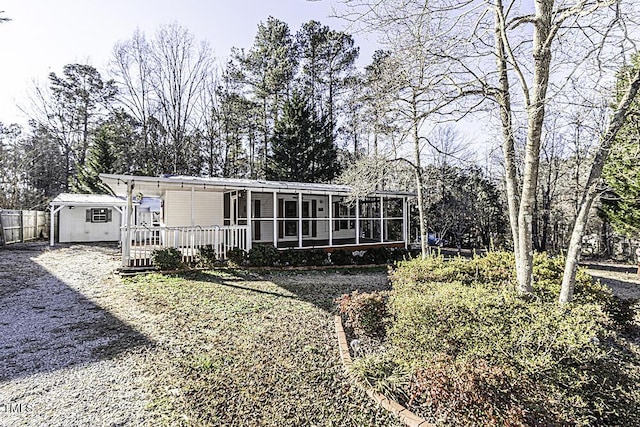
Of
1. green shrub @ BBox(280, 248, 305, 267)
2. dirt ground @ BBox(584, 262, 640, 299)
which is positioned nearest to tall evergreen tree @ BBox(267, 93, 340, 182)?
green shrub @ BBox(280, 248, 305, 267)

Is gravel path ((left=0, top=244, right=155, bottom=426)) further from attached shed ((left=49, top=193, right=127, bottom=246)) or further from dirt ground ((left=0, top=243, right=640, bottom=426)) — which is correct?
attached shed ((left=49, top=193, right=127, bottom=246))

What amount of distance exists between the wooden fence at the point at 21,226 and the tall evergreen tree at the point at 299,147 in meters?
14.5

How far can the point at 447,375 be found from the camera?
2.71 metres

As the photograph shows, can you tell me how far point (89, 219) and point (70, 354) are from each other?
18497mm

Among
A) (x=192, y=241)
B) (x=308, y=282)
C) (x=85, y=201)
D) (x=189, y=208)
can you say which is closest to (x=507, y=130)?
(x=308, y=282)

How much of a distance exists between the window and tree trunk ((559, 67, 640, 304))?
73.2ft

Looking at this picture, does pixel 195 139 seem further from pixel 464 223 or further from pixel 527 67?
pixel 527 67

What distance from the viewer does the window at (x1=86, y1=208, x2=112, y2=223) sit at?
19500 millimetres

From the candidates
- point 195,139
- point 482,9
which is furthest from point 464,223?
point 195,139

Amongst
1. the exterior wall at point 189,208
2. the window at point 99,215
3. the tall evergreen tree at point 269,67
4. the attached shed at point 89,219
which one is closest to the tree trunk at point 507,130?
the exterior wall at point 189,208

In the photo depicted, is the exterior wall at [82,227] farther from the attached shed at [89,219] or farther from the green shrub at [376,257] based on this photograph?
the green shrub at [376,257]

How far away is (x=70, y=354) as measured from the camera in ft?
13.9

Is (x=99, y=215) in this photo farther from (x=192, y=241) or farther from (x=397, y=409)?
(x=397, y=409)

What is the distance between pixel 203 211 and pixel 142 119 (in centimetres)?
1456
